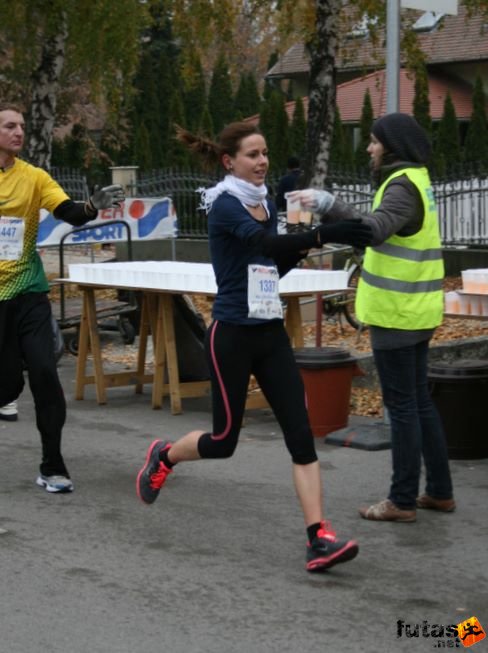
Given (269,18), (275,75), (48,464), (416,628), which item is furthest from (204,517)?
(275,75)

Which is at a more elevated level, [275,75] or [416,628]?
[275,75]

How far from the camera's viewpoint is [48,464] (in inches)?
301

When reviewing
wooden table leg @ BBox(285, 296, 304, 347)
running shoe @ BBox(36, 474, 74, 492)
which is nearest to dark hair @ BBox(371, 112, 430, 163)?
running shoe @ BBox(36, 474, 74, 492)

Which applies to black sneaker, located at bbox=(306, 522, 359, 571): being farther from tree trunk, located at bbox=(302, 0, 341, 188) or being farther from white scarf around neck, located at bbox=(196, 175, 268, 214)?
tree trunk, located at bbox=(302, 0, 341, 188)

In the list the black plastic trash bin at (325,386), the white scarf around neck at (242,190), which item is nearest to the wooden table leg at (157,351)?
the black plastic trash bin at (325,386)

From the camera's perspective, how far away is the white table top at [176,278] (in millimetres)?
9508

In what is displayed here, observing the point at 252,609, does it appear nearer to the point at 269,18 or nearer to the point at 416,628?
the point at 416,628

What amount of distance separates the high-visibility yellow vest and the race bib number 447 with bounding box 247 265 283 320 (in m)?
0.74

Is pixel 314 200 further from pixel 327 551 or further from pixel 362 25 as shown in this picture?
pixel 362 25

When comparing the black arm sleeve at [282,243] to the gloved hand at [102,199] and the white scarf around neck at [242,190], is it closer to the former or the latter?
the white scarf around neck at [242,190]

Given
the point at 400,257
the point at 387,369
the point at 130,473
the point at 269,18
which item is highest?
the point at 269,18

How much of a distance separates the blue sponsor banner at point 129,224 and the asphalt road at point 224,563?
6.69 meters

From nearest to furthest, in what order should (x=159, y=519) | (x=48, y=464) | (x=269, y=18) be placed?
(x=159, y=519) < (x=48, y=464) < (x=269, y=18)

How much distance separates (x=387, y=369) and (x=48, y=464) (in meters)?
2.08
